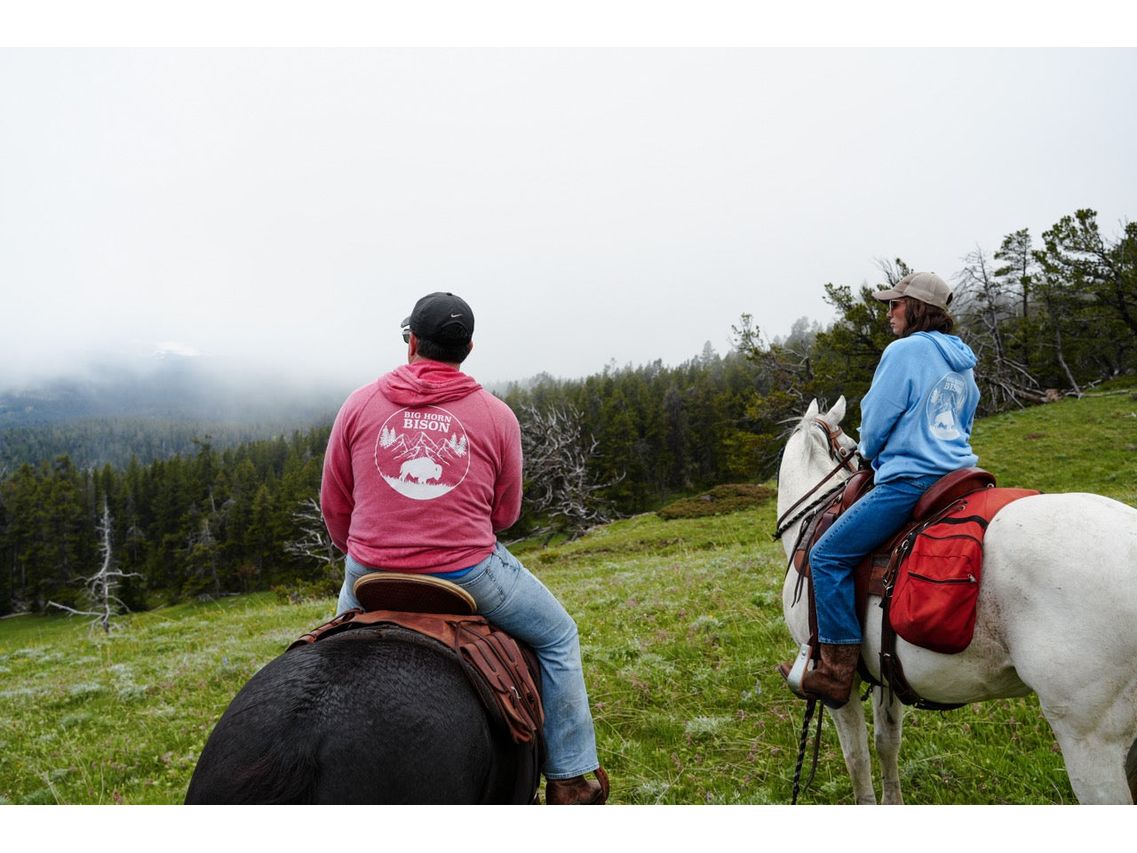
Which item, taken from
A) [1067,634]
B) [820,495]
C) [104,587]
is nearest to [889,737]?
[820,495]

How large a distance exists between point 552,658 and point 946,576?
2030mm

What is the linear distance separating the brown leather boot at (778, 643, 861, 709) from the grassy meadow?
4.11ft

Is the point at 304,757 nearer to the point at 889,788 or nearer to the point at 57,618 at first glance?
the point at 889,788

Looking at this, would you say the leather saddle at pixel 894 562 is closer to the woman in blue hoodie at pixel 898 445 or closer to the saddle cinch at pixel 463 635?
the woman in blue hoodie at pixel 898 445

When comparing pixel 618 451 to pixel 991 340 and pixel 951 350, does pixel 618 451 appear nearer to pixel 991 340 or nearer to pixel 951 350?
pixel 991 340

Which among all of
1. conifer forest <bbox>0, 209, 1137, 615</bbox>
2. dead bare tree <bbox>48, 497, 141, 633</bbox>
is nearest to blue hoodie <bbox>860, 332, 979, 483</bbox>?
dead bare tree <bbox>48, 497, 141, 633</bbox>

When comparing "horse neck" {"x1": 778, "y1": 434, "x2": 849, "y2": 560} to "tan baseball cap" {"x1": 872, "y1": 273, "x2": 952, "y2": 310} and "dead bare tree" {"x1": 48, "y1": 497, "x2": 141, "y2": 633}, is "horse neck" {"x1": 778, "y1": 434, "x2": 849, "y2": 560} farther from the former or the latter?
"dead bare tree" {"x1": 48, "y1": 497, "x2": 141, "y2": 633}

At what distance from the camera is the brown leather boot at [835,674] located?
3686mm

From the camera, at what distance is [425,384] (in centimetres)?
296

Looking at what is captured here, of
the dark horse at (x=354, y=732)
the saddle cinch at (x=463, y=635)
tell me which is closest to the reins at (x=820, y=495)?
the saddle cinch at (x=463, y=635)

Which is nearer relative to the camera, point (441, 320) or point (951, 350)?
point (441, 320)

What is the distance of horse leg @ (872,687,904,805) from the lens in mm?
4148

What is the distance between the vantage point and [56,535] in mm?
72625

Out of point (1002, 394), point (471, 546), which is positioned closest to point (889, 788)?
point (471, 546)
